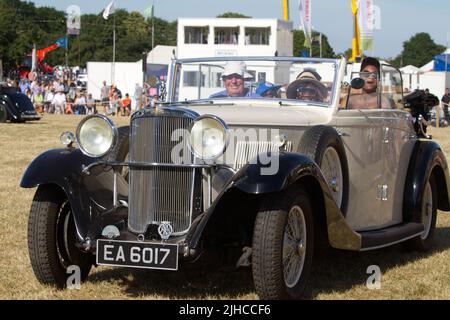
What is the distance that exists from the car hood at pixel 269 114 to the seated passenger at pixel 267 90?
0.83 ft

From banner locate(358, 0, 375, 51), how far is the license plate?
20243 mm

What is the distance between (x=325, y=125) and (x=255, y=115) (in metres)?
0.50

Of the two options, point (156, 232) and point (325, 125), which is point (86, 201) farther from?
point (325, 125)

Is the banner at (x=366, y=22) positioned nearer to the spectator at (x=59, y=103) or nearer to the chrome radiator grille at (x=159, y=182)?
the spectator at (x=59, y=103)

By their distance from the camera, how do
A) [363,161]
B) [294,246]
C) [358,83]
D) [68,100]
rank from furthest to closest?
[68,100] → [363,161] → [358,83] → [294,246]

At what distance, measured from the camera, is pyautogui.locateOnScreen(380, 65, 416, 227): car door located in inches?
242

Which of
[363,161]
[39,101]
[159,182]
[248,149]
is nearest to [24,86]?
[39,101]

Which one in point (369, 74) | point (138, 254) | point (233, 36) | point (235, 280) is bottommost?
point (235, 280)

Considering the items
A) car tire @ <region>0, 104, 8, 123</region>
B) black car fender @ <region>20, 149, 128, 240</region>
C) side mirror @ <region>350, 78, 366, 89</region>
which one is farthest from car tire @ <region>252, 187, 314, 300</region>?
car tire @ <region>0, 104, 8, 123</region>

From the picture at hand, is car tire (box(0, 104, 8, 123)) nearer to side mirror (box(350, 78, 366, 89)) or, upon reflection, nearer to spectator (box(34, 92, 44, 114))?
spectator (box(34, 92, 44, 114))

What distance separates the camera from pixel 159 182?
4676 millimetres

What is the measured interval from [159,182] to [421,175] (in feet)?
9.24

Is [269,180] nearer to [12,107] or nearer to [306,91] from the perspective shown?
[306,91]
